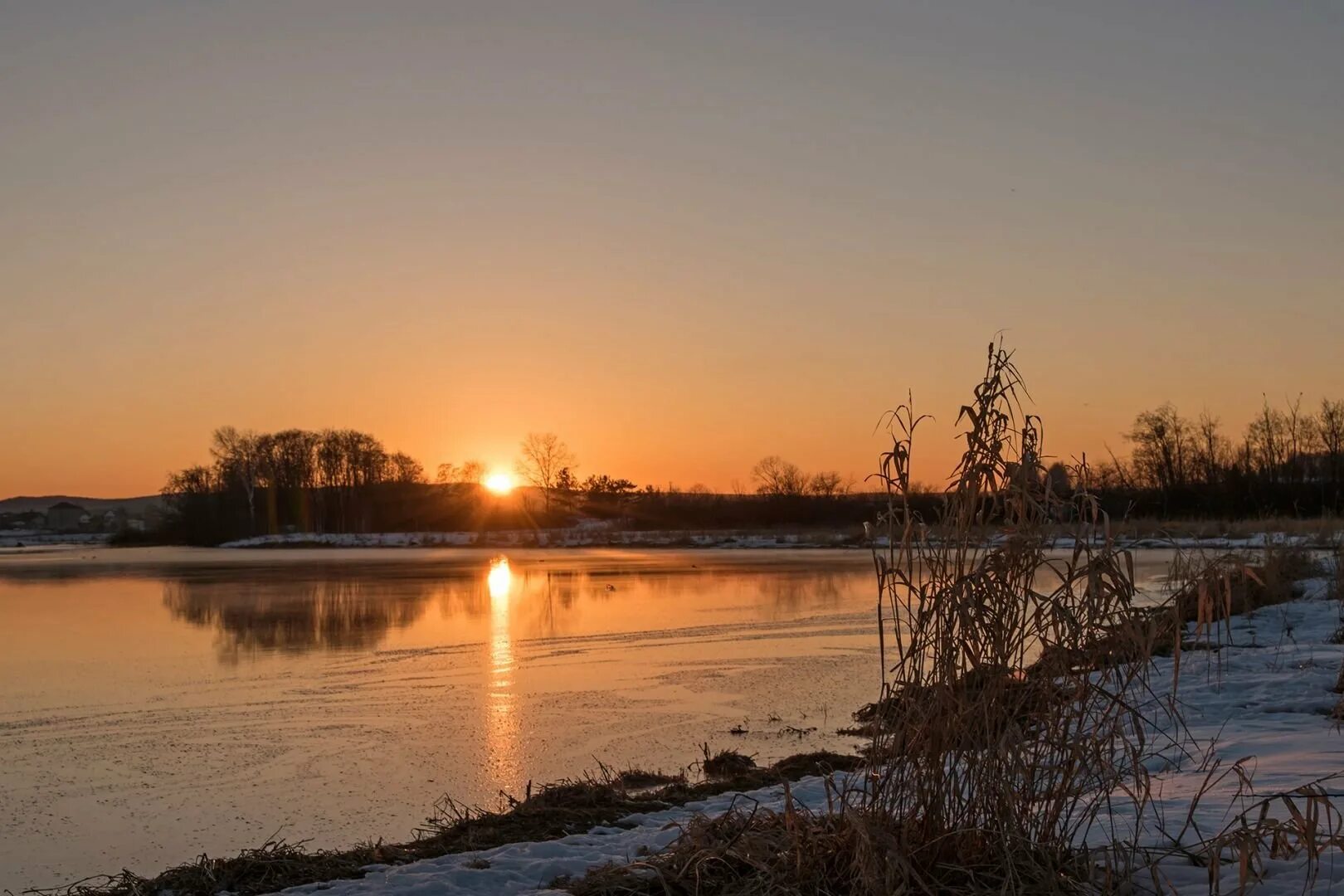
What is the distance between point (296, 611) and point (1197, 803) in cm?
1755

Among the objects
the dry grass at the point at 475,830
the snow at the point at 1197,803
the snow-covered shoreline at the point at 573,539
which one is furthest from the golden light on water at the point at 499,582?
the snow-covered shoreline at the point at 573,539

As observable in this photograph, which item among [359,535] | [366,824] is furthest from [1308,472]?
[366,824]

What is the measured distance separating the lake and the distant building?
4401 inches

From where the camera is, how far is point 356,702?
403 inches

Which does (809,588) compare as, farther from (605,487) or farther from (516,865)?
(605,487)

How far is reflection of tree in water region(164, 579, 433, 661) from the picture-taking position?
14836 millimetres

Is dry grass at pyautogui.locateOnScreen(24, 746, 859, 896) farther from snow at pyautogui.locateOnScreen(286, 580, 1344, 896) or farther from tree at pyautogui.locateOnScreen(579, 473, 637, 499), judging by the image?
tree at pyautogui.locateOnScreen(579, 473, 637, 499)

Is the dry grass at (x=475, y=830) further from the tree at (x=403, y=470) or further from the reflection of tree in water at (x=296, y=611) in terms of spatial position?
the tree at (x=403, y=470)

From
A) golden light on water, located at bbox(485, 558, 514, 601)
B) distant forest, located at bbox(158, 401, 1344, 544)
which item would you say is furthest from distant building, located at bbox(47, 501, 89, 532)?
golden light on water, located at bbox(485, 558, 514, 601)

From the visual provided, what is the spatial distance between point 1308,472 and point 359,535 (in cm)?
5820

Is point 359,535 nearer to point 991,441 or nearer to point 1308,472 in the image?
point 1308,472

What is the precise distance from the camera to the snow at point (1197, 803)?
3.53m

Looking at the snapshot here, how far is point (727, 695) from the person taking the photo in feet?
33.8

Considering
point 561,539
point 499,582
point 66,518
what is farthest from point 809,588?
point 66,518
